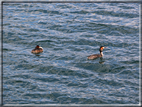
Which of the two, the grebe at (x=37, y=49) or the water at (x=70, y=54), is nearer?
the water at (x=70, y=54)

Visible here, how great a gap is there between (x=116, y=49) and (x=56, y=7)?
10.4m

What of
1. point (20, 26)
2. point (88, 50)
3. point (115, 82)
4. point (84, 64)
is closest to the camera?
point (115, 82)

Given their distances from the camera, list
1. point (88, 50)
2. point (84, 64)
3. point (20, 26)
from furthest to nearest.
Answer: point (20, 26) → point (88, 50) → point (84, 64)

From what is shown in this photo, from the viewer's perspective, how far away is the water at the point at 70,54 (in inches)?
581

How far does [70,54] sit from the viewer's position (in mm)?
19906

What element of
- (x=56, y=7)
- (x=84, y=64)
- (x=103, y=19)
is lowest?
(x=84, y=64)

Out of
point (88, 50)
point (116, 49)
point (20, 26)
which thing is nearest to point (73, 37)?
point (88, 50)

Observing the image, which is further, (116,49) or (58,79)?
(116,49)

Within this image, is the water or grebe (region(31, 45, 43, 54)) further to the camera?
grebe (region(31, 45, 43, 54))

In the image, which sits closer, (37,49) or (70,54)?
(70,54)

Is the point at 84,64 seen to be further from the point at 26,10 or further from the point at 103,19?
the point at 26,10

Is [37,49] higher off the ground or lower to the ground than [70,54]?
higher

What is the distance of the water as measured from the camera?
14758 millimetres

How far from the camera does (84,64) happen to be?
1870 centimetres
